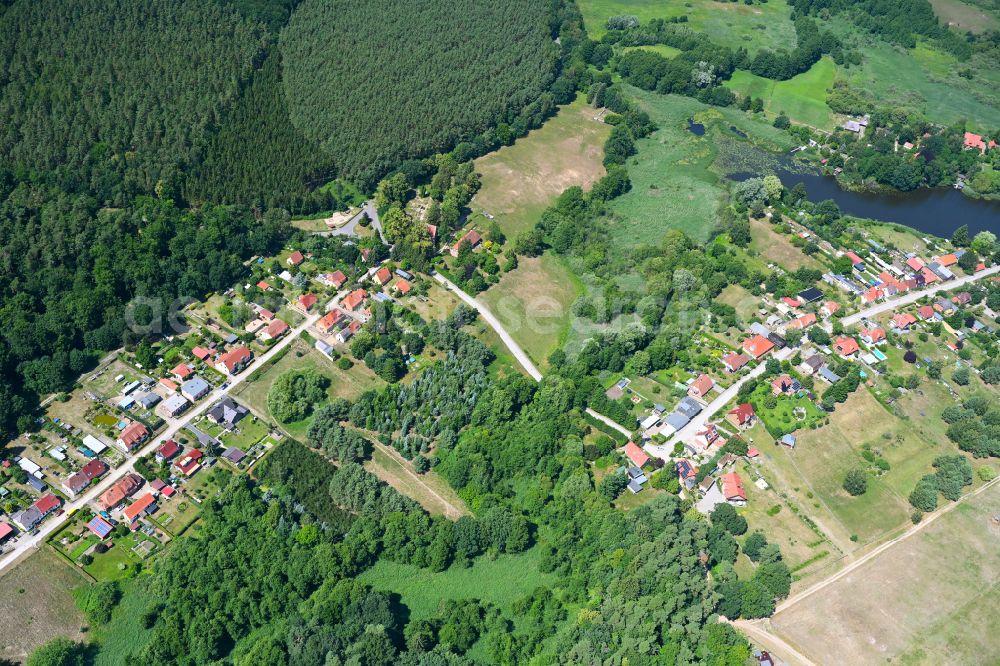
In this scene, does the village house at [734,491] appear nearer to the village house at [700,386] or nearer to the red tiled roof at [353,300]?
the village house at [700,386]

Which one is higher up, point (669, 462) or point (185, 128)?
point (185, 128)

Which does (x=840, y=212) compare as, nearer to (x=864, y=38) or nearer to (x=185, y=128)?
(x=864, y=38)

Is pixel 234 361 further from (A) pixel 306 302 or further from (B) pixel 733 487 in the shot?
(B) pixel 733 487

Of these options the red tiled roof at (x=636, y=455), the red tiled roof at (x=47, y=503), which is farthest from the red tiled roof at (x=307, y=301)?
the red tiled roof at (x=636, y=455)

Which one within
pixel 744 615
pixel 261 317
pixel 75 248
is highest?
pixel 75 248

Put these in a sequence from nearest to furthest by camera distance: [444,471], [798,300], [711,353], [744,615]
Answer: [744,615] → [444,471] → [711,353] → [798,300]

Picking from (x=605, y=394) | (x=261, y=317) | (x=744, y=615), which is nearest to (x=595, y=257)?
(x=605, y=394)

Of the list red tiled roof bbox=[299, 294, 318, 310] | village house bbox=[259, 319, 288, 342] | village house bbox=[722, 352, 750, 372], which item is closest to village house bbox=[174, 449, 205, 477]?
village house bbox=[259, 319, 288, 342]
